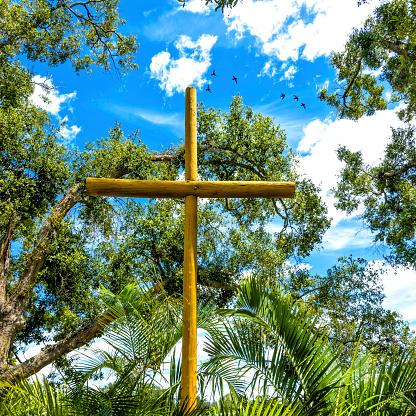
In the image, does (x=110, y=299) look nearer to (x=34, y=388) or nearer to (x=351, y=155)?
(x=34, y=388)

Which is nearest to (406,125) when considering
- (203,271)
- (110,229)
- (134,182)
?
(203,271)

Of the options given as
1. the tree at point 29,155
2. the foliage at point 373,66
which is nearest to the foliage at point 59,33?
the tree at point 29,155

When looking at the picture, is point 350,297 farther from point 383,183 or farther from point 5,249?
point 5,249

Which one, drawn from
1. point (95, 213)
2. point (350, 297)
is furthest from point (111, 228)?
point (350, 297)

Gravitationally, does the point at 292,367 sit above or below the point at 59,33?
below

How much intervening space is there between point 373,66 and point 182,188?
8.96m

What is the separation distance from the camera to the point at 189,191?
3783 mm

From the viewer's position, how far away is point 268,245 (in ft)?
31.2

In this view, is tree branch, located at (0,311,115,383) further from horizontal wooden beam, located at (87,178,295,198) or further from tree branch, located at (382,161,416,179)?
tree branch, located at (382,161,416,179)

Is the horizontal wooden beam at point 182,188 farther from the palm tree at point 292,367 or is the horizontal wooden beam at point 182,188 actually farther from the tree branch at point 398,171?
the tree branch at point 398,171

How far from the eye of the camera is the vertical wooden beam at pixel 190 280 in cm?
324

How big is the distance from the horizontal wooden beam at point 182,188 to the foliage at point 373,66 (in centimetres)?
568

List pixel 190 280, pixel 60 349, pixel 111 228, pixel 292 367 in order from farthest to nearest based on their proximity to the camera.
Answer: pixel 111 228
pixel 60 349
pixel 190 280
pixel 292 367

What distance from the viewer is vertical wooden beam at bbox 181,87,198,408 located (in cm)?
324
